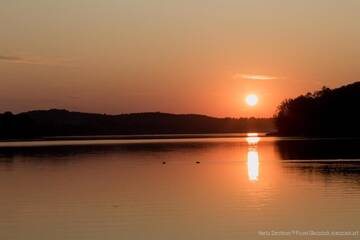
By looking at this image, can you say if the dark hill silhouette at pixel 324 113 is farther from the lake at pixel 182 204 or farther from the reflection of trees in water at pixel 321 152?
the lake at pixel 182 204

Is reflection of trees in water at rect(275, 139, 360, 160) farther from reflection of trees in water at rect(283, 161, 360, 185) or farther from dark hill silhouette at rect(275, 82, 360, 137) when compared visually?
dark hill silhouette at rect(275, 82, 360, 137)

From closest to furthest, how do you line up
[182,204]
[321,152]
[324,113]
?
[182,204], [321,152], [324,113]

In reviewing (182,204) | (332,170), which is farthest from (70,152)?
(182,204)

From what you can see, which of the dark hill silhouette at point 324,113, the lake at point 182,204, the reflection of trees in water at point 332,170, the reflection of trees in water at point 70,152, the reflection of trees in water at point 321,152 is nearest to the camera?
the lake at point 182,204

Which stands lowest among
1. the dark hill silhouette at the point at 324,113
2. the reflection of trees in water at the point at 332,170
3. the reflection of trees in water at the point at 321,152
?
the reflection of trees in water at the point at 332,170

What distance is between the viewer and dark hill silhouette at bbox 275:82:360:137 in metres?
149

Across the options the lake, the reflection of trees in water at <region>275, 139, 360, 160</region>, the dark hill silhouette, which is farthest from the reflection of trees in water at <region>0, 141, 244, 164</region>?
the dark hill silhouette

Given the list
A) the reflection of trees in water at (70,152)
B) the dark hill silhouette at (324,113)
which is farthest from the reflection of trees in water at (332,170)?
the dark hill silhouette at (324,113)

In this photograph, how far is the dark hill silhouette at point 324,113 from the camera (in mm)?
148625

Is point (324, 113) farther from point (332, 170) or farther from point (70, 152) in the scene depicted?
point (332, 170)

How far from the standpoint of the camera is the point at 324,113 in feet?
508

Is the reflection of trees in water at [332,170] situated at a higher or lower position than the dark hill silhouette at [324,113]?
lower

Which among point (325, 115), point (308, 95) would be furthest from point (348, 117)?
point (308, 95)

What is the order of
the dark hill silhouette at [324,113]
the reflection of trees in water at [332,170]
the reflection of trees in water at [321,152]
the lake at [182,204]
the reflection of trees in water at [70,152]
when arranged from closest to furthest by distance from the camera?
the lake at [182,204], the reflection of trees in water at [332,170], the reflection of trees in water at [321,152], the reflection of trees in water at [70,152], the dark hill silhouette at [324,113]
